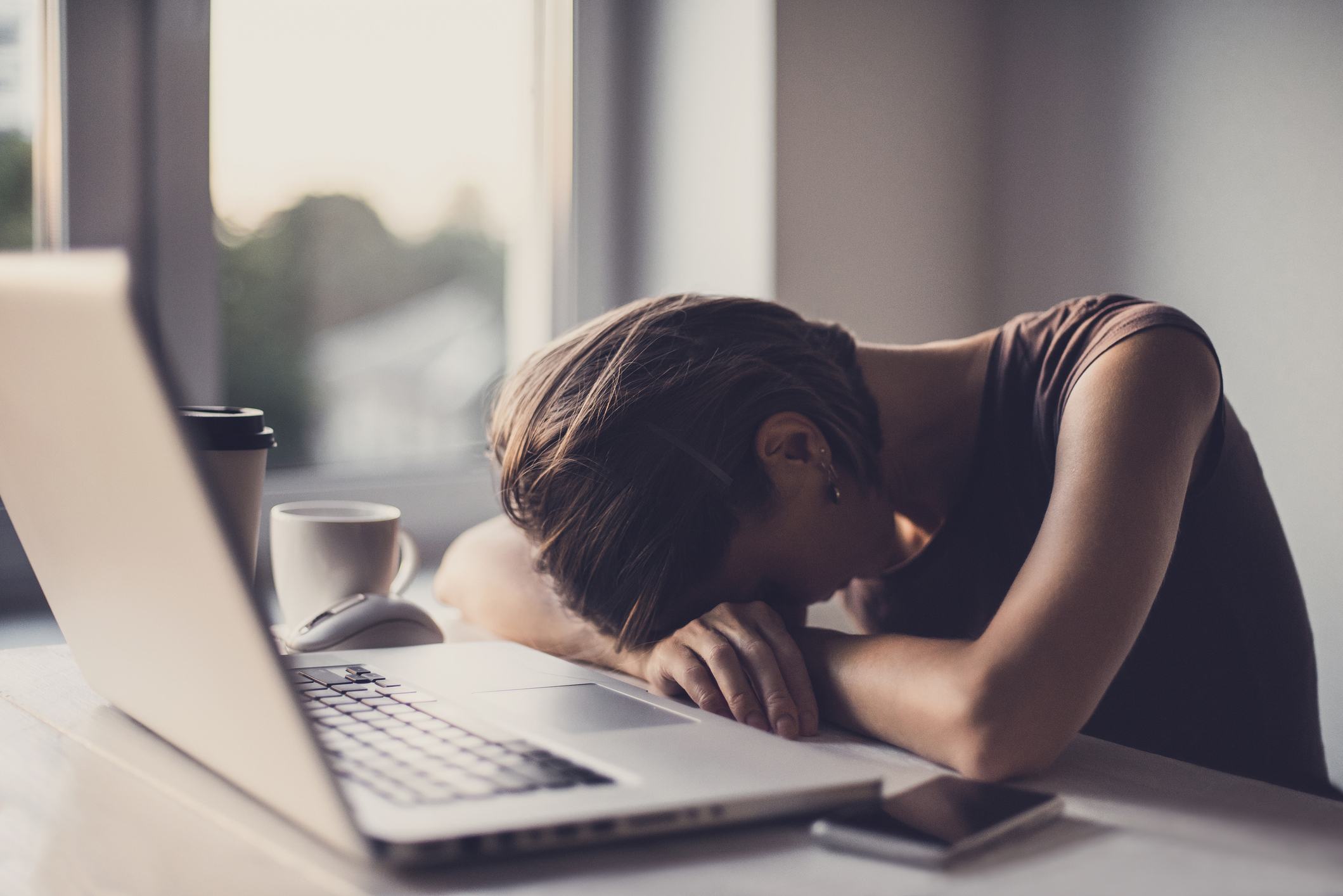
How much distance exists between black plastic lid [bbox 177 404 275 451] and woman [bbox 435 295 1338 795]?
18cm

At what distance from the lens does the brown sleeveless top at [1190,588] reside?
37.0 inches

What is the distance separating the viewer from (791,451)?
855 millimetres

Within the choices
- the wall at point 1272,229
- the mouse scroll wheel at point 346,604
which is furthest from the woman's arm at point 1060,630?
the wall at point 1272,229

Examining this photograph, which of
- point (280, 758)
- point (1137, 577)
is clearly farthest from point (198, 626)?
point (1137, 577)

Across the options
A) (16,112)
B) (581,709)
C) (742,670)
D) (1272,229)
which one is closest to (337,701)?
(581,709)

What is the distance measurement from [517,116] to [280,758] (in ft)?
4.06

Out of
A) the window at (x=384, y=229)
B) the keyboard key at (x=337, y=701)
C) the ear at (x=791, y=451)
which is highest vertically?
the window at (x=384, y=229)

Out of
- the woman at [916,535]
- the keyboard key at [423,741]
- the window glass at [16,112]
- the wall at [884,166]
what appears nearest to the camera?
the keyboard key at [423,741]

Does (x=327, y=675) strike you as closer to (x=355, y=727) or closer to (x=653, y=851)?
(x=355, y=727)

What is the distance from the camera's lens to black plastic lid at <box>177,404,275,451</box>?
2.45 ft

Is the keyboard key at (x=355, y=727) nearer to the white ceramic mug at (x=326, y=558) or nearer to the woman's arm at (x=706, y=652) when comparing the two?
the woman's arm at (x=706, y=652)

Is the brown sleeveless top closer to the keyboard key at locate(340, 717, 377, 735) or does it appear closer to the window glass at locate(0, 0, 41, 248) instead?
the keyboard key at locate(340, 717, 377, 735)

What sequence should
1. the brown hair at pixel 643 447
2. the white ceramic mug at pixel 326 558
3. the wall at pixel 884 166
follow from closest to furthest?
the brown hair at pixel 643 447 < the white ceramic mug at pixel 326 558 < the wall at pixel 884 166

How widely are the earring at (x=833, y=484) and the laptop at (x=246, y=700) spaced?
0.91 feet
